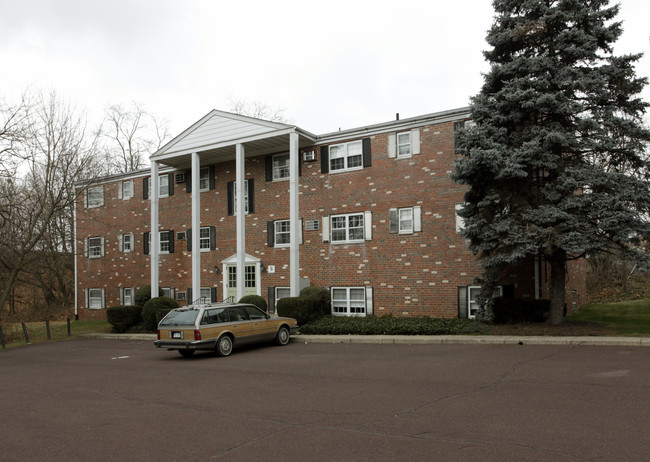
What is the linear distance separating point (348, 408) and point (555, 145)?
35.8ft

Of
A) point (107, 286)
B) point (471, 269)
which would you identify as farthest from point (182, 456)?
point (107, 286)

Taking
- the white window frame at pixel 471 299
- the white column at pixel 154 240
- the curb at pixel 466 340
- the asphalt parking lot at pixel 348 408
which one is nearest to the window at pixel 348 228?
the white window frame at pixel 471 299

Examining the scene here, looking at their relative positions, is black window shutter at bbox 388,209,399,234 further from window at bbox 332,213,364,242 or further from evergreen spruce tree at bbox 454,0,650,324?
evergreen spruce tree at bbox 454,0,650,324

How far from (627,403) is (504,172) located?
822cm

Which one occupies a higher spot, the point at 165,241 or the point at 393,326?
the point at 165,241

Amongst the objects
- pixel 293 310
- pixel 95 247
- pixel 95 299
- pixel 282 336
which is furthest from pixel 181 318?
pixel 95 247

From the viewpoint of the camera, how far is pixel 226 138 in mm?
22703

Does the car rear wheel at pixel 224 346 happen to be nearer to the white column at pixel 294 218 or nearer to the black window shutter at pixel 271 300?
the white column at pixel 294 218

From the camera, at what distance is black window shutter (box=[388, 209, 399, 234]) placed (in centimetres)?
1988

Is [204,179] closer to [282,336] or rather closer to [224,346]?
[282,336]

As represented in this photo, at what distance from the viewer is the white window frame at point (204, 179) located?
25469mm

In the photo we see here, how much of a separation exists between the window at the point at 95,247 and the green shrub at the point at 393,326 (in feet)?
55.8

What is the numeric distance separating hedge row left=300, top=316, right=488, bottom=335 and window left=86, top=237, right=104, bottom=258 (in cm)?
1700

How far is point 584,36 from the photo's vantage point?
46.5 feet
